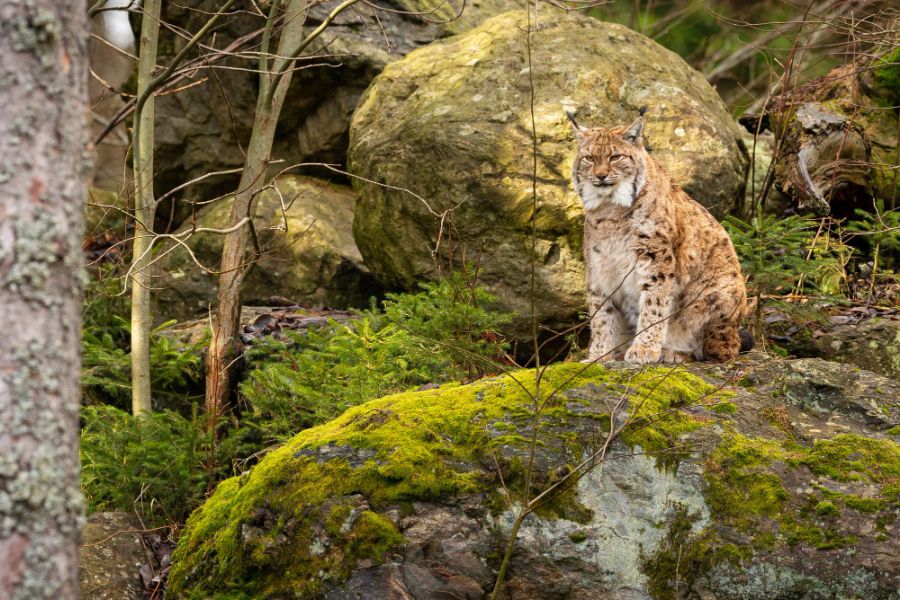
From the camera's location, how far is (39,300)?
2.79 metres

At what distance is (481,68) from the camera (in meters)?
9.46

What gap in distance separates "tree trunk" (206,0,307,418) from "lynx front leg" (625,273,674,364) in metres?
3.10

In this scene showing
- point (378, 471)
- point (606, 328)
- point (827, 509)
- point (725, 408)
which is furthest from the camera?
point (606, 328)

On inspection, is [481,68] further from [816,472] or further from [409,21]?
[816,472]

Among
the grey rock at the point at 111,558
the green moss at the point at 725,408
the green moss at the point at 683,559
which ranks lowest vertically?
the grey rock at the point at 111,558

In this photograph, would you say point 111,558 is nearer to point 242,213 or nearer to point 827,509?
point 242,213

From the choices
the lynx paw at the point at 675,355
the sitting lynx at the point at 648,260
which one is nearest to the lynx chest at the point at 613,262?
the sitting lynx at the point at 648,260

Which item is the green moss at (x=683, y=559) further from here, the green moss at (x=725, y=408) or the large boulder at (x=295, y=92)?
the large boulder at (x=295, y=92)

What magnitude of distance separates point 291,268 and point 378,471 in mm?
5950

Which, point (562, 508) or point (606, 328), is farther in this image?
point (606, 328)

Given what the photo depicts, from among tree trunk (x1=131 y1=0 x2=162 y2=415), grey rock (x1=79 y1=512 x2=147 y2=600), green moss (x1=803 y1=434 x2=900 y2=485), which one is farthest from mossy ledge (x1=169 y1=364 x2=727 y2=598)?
tree trunk (x1=131 y1=0 x2=162 y2=415)

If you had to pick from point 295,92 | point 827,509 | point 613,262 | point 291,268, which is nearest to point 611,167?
point 613,262

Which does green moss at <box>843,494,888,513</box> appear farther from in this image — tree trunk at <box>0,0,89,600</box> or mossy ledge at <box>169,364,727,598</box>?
tree trunk at <box>0,0,89,600</box>

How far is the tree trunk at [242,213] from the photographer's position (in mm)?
7891
